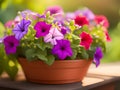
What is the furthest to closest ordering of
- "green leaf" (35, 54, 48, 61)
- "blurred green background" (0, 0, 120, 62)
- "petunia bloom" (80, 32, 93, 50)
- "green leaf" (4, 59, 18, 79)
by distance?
"blurred green background" (0, 0, 120, 62) < "green leaf" (4, 59, 18, 79) < "petunia bloom" (80, 32, 93, 50) < "green leaf" (35, 54, 48, 61)

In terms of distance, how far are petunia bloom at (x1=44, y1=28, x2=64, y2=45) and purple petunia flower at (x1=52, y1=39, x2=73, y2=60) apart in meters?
0.02

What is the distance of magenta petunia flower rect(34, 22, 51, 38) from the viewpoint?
1182 mm

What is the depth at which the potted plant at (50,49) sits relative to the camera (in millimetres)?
1182

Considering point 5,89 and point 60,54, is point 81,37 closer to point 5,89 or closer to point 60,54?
point 60,54

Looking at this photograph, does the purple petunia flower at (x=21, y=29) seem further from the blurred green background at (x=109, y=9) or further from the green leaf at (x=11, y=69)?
the blurred green background at (x=109, y=9)

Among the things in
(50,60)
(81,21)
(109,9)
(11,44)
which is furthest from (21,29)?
(109,9)

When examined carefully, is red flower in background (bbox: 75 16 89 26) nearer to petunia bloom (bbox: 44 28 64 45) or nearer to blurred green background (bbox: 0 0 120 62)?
petunia bloom (bbox: 44 28 64 45)

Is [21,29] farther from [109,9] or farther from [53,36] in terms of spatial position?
[109,9]

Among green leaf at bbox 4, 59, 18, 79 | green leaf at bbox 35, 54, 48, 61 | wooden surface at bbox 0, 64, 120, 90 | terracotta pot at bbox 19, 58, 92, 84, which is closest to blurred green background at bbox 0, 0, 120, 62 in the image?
wooden surface at bbox 0, 64, 120, 90

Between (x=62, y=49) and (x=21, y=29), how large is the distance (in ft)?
0.62

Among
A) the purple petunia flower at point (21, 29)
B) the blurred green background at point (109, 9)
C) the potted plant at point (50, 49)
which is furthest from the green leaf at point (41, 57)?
the blurred green background at point (109, 9)

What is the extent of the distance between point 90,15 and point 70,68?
23.1 inches

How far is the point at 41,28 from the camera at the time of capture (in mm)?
1200

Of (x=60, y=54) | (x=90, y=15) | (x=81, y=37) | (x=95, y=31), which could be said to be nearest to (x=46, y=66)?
(x=60, y=54)
